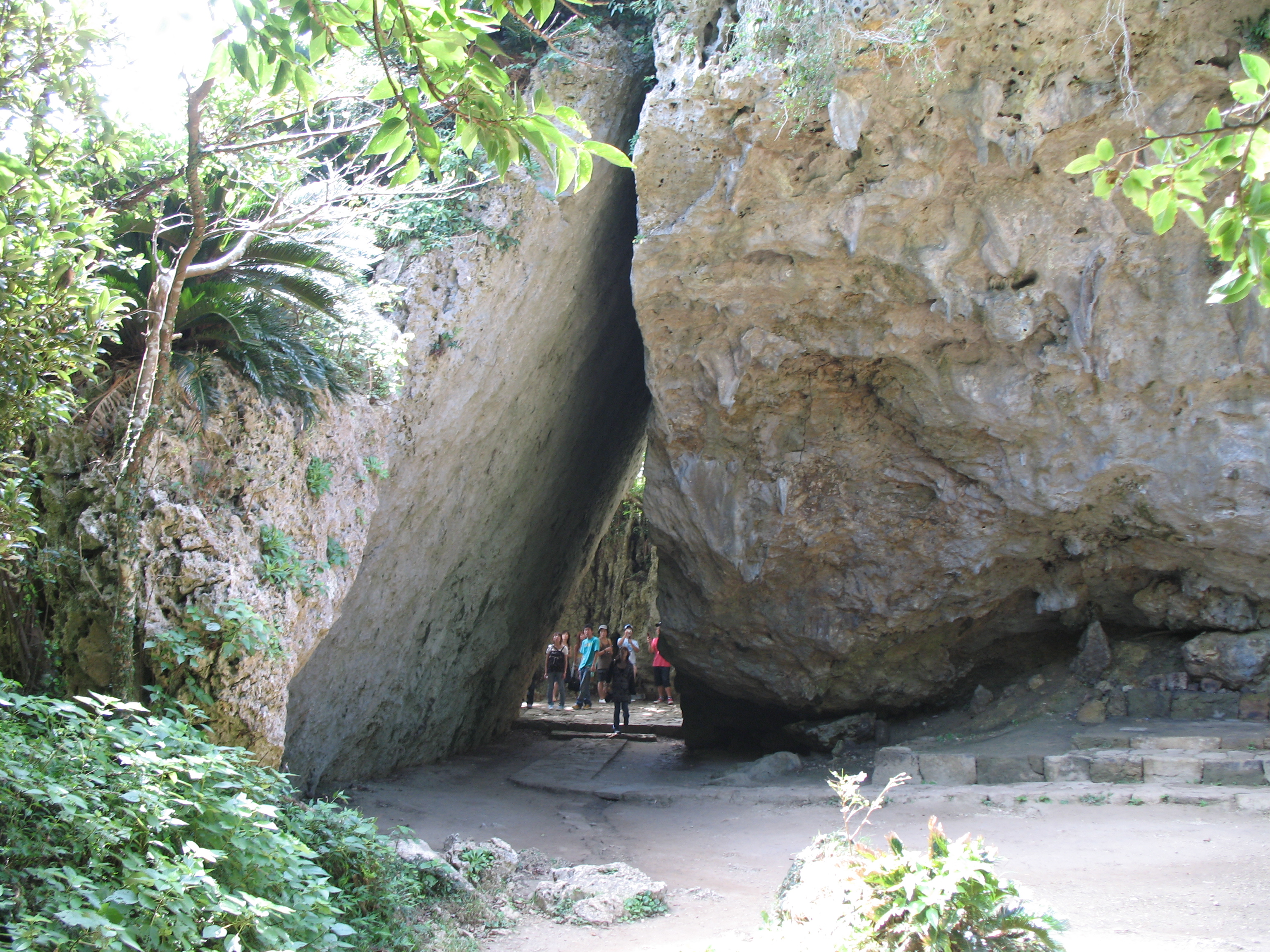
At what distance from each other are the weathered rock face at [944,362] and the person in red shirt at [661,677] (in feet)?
18.5

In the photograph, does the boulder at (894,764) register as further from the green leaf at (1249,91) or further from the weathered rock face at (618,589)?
the weathered rock face at (618,589)

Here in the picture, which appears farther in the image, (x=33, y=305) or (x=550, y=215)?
(x=550, y=215)

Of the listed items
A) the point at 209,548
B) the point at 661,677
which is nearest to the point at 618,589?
the point at 661,677

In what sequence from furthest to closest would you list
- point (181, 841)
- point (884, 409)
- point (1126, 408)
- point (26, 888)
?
point (884, 409), point (1126, 408), point (181, 841), point (26, 888)

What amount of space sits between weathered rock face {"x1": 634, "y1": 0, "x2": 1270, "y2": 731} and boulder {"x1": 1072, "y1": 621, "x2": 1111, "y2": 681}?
1.00 ft

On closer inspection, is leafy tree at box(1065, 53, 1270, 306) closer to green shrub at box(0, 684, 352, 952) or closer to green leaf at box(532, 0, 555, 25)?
green leaf at box(532, 0, 555, 25)

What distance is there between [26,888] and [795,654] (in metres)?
9.02

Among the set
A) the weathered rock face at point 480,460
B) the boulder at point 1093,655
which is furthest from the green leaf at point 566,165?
the boulder at point 1093,655

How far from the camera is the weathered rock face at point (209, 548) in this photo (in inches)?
166

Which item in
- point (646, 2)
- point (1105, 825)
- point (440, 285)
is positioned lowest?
point (1105, 825)

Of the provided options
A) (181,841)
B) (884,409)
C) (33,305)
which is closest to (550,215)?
(884,409)

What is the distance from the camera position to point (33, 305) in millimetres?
3516

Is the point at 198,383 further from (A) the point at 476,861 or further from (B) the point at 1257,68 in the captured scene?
(B) the point at 1257,68

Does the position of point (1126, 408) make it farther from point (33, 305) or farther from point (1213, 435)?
point (33, 305)
